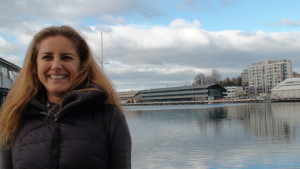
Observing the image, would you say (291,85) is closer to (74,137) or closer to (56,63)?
(56,63)

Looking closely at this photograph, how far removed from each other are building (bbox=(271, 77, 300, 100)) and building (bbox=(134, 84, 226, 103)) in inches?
989

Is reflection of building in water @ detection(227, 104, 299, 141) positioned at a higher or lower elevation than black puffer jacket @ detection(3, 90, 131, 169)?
lower

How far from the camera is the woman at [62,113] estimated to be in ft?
5.30

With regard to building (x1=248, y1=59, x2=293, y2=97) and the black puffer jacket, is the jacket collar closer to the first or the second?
the black puffer jacket

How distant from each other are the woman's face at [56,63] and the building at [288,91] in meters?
115

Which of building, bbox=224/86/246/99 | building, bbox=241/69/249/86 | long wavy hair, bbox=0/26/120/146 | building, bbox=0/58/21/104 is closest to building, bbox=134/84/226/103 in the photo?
building, bbox=224/86/246/99

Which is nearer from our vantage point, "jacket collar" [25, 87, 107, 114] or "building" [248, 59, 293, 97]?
"jacket collar" [25, 87, 107, 114]

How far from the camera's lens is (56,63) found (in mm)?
1806

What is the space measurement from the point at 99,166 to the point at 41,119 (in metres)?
0.40

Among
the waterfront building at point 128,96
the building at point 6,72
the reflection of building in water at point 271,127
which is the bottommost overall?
the reflection of building in water at point 271,127

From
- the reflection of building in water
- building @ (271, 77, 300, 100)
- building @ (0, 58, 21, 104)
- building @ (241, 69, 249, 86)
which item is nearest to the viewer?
the reflection of building in water

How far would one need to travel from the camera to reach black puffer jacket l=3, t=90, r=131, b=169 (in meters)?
1.60

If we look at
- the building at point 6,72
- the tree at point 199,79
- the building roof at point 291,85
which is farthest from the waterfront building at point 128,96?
the building at point 6,72

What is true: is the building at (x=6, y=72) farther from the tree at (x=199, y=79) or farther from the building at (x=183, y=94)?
the tree at (x=199, y=79)
